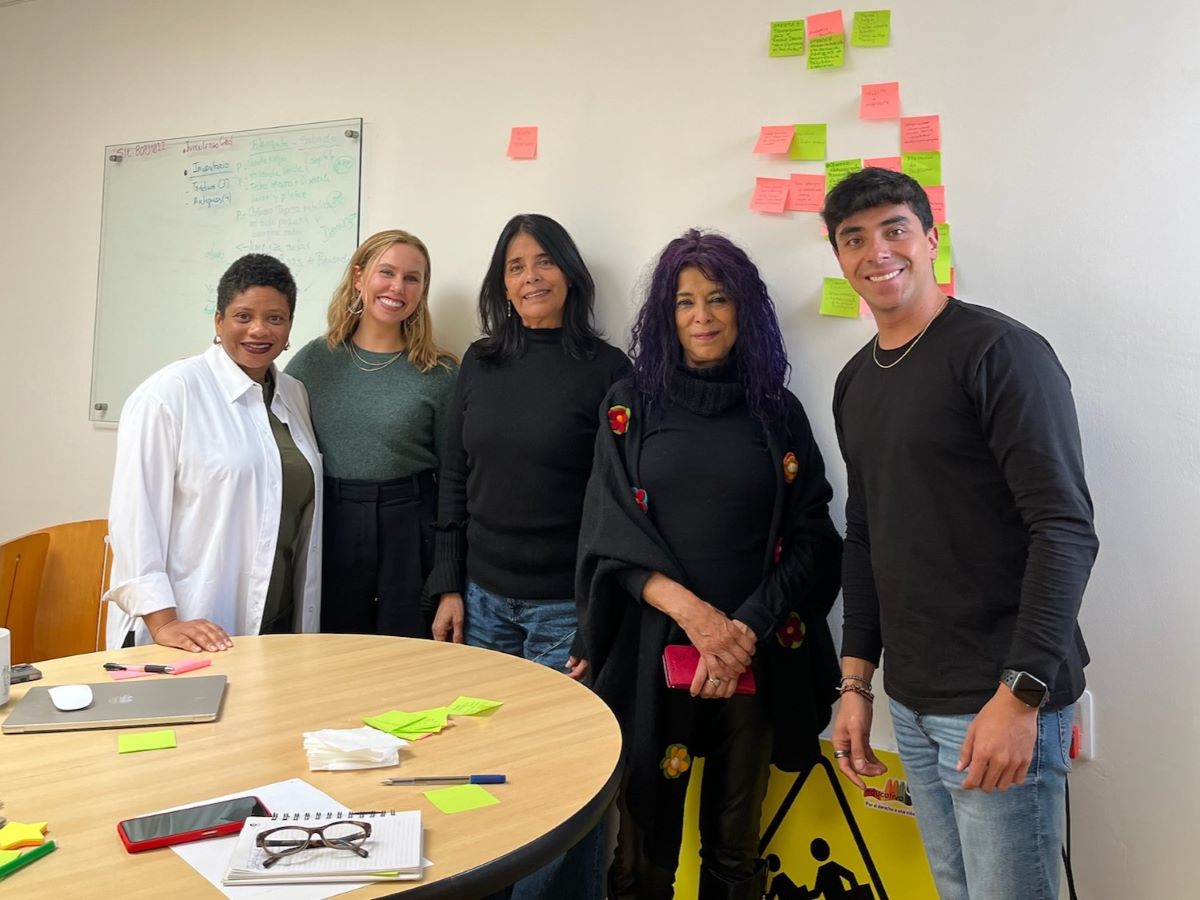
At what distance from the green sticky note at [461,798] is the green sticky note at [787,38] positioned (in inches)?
71.6

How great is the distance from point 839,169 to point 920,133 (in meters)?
0.19

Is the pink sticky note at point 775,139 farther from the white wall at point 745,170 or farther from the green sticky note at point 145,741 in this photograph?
the green sticky note at point 145,741

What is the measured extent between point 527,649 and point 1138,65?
1829 millimetres

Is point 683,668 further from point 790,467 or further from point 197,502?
point 197,502

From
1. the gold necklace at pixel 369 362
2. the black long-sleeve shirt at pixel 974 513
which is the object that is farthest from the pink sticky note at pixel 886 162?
the gold necklace at pixel 369 362

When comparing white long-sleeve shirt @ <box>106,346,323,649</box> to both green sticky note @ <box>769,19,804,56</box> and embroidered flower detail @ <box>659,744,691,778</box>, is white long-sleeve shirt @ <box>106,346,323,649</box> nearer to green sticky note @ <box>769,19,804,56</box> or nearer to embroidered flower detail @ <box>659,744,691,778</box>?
embroidered flower detail @ <box>659,744,691,778</box>

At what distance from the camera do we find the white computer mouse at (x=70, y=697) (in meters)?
1.43

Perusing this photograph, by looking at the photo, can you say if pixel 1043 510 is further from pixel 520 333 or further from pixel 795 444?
pixel 520 333

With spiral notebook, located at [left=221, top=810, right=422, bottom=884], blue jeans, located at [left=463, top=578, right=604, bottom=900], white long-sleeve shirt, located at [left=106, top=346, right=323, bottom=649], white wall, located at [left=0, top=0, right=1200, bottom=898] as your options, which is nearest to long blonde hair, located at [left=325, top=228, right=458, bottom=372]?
white wall, located at [left=0, top=0, right=1200, bottom=898]

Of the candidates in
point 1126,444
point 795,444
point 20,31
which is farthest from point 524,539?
point 20,31

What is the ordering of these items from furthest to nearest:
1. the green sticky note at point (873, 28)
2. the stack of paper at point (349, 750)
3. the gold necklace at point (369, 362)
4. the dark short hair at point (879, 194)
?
the gold necklace at point (369, 362)
the green sticky note at point (873, 28)
the dark short hair at point (879, 194)
the stack of paper at point (349, 750)

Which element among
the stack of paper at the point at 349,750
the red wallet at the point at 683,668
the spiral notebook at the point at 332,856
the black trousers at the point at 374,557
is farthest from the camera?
the black trousers at the point at 374,557

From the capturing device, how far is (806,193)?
2.18 m

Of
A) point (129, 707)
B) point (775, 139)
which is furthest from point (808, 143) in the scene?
point (129, 707)
